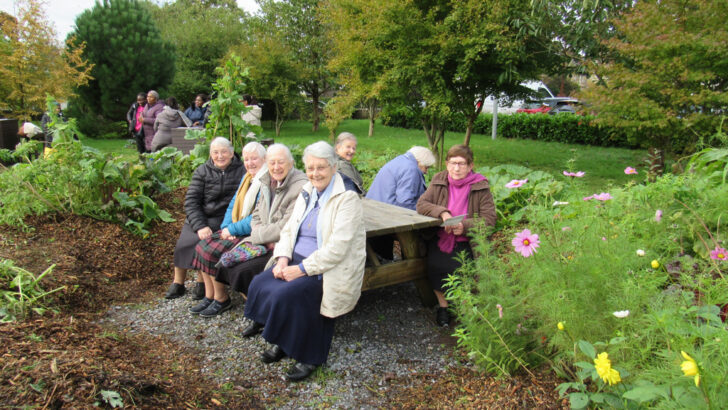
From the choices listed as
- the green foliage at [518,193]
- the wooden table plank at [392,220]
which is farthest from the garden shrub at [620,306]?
the green foliage at [518,193]

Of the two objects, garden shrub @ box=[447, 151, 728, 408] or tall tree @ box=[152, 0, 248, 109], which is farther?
tall tree @ box=[152, 0, 248, 109]

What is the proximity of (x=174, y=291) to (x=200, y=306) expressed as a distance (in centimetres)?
45

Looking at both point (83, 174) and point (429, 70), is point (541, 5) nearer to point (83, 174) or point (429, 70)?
point (429, 70)

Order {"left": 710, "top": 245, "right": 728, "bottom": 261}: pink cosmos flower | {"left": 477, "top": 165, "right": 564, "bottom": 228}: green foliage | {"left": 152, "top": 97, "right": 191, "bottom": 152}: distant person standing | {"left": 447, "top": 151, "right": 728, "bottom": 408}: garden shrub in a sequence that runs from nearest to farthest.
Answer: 1. {"left": 447, "top": 151, "right": 728, "bottom": 408}: garden shrub
2. {"left": 710, "top": 245, "right": 728, "bottom": 261}: pink cosmos flower
3. {"left": 477, "top": 165, "right": 564, "bottom": 228}: green foliage
4. {"left": 152, "top": 97, "right": 191, "bottom": 152}: distant person standing

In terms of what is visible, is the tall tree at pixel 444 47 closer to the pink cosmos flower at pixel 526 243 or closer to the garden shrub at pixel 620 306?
the garden shrub at pixel 620 306

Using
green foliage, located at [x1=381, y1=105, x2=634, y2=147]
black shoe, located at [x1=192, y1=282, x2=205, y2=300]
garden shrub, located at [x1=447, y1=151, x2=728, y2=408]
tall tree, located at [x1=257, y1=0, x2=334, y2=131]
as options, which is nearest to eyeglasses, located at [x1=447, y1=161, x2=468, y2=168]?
garden shrub, located at [x1=447, y1=151, x2=728, y2=408]

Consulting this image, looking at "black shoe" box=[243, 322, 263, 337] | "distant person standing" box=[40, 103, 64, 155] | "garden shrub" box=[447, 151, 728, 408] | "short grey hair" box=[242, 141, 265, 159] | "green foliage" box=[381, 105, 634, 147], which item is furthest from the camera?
"green foliage" box=[381, 105, 634, 147]

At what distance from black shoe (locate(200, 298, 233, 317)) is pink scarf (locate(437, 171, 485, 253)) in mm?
1772

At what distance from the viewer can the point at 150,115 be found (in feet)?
31.9

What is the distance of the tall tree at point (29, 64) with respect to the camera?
456 inches

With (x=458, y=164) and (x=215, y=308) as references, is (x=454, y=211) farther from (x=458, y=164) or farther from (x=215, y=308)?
(x=215, y=308)

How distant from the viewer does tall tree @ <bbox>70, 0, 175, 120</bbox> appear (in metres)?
14.3

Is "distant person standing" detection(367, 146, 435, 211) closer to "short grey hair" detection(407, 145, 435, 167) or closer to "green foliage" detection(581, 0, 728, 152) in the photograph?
"short grey hair" detection(407, 145, 435, 167)

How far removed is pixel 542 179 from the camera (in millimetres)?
5438
